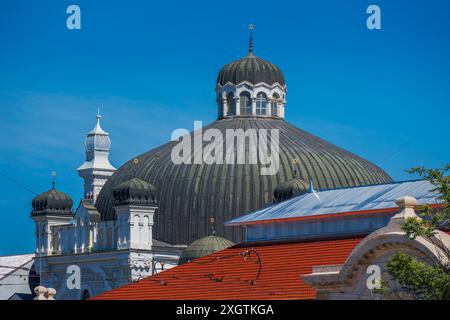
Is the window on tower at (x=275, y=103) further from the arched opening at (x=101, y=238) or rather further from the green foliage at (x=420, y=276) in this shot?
the green foliage at (x=420, y=276)

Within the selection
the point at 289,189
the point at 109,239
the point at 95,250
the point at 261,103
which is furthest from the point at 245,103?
the point at 289,189

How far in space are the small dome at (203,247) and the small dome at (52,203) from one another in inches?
925

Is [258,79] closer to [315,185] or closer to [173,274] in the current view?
[315,185]

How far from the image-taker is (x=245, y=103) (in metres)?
155

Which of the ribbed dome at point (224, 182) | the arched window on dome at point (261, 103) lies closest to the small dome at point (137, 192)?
the ribbed dome at point (224, 182)

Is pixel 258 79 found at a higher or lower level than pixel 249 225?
higher

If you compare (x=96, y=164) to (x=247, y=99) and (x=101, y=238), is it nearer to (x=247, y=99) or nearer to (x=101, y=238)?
(x=247, y=99)

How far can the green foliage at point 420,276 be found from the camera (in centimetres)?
5766

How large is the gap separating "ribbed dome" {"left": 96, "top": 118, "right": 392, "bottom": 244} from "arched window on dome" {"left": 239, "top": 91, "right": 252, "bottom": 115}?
513 cm

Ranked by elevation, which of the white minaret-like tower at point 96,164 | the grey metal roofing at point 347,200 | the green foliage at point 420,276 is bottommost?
the green foliage at point 420,276

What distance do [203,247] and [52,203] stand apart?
2663 centimetres

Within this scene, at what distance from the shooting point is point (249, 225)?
91.1m
